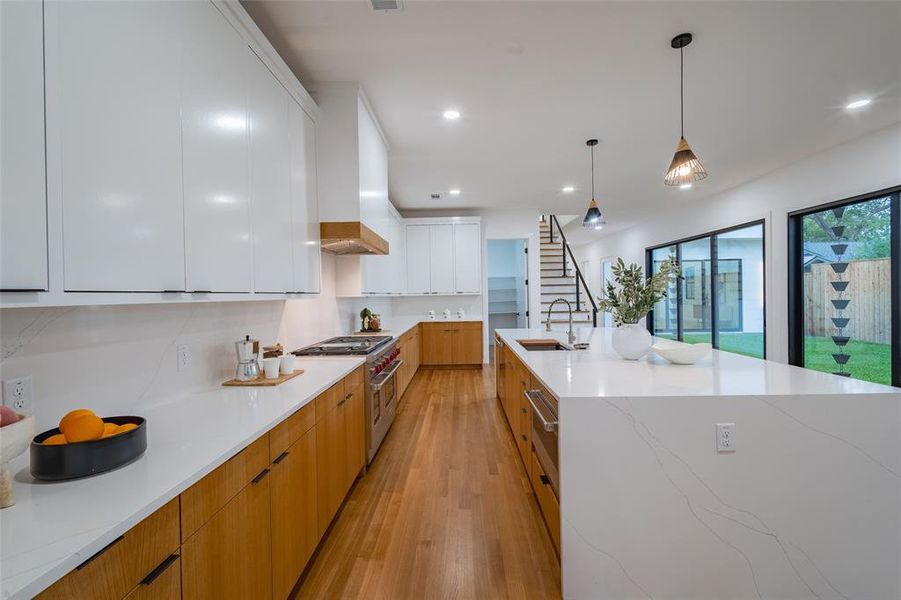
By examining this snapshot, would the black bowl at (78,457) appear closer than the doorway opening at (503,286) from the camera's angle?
Yes

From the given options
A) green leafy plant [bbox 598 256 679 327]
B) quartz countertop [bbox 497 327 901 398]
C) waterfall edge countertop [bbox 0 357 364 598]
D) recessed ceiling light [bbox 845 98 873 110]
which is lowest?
waterfall edge countertop [bbox 0 357 364 598]

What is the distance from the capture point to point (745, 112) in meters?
3.25

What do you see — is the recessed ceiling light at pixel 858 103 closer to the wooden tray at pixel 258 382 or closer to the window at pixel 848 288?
the window at pixel 848 288

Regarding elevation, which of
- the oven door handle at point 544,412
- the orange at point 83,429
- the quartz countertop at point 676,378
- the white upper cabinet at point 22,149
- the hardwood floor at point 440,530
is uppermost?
the white upper cabinet at point 22,149

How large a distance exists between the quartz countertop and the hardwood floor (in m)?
0.89

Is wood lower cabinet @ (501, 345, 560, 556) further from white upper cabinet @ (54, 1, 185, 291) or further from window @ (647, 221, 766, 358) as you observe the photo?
window @ (647, 221, 766, 358)

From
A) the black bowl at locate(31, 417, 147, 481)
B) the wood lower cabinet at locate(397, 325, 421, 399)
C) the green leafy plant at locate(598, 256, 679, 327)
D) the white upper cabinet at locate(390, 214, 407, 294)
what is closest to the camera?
the black bowl at locate(31, 417, 147, 481)

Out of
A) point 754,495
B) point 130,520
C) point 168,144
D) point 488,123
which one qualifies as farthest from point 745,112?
point 130,520

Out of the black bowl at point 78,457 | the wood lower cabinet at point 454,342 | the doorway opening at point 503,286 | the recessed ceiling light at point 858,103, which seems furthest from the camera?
the doorway opening at point 503,286

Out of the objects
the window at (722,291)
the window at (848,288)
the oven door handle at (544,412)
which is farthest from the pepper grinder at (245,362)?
the window at (848,288)

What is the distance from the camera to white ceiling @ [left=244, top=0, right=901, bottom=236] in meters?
2.10

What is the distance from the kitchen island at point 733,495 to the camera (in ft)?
5.22

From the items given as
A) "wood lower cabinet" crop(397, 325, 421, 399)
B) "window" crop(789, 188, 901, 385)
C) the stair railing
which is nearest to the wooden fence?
"window" crop(789, 188, 901, 385)

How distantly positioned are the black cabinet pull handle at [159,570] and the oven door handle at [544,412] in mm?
1348
